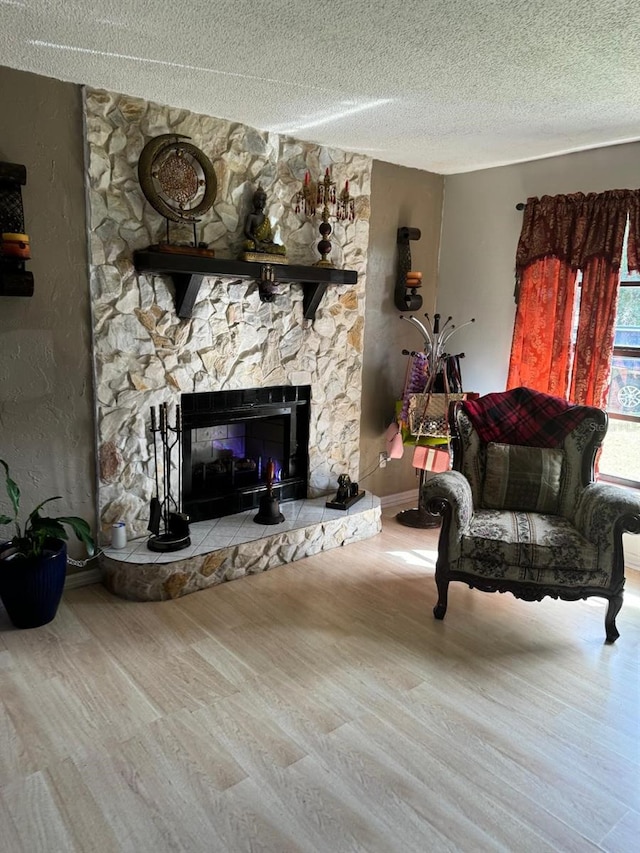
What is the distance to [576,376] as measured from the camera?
150 inches

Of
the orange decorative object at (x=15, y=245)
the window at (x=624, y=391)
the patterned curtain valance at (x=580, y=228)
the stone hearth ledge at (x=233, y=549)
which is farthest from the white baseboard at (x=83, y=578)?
the patterned curtain valance at (x=580, y=228)

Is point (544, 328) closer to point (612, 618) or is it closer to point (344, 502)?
point (344, 502)

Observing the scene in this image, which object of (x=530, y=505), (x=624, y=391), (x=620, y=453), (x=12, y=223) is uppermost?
(x=12, y=223)

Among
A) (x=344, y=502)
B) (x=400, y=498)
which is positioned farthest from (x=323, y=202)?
(x=400, y=498)

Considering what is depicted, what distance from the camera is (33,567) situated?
106 inches

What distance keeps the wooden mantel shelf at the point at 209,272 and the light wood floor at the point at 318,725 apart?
162 centimetres

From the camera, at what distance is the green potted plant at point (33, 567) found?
2.70 m

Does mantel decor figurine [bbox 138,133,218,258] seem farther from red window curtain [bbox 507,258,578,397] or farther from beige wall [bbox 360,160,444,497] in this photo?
red window curtain [bbox 507,258,578,397]

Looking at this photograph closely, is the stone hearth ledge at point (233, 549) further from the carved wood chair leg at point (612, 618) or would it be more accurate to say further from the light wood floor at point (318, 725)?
the carved wood chair leg at point (612, 618)

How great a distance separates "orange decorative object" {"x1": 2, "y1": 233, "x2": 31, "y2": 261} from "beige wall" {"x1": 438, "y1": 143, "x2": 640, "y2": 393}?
3.06m

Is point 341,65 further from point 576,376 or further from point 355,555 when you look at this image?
point 355,555

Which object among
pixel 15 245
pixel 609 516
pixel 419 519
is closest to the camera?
pixel 15 245

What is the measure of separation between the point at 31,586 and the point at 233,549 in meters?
1.03

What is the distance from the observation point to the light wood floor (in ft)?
5.87
